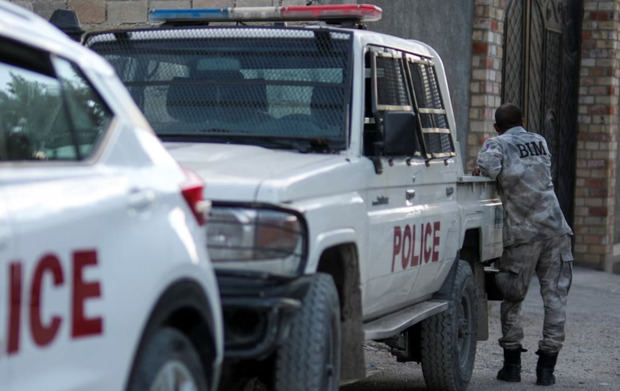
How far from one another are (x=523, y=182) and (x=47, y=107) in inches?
205

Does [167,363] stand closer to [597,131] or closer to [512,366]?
[512,366]

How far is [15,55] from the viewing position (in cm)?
369

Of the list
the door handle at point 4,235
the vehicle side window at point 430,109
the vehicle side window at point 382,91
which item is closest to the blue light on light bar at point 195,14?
the vehicle side window at point 382,91

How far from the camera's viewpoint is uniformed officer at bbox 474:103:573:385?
8.59 meters

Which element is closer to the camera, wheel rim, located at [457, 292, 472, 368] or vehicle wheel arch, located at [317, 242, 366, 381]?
vehicle wheel arch, located at [317, 242, 366, 381]

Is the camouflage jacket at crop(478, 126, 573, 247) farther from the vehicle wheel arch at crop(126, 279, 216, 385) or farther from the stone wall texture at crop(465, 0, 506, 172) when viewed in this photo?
the vehicle wheel arch at crop(126, 279, 216, 385)

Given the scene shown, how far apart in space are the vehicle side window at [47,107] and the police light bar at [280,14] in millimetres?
3131

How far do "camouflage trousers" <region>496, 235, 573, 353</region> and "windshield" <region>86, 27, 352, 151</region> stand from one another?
283 cm

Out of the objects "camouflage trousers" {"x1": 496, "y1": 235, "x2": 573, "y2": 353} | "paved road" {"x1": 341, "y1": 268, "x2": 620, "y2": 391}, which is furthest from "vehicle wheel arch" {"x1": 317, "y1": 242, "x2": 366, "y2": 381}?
"camouflage trousers" {"x1": 496, "y1": 235, "x2": 573, "y2": 353}

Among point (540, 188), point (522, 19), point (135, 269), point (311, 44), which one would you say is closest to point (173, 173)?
point (135, 269)

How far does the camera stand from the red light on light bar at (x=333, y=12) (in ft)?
22.8

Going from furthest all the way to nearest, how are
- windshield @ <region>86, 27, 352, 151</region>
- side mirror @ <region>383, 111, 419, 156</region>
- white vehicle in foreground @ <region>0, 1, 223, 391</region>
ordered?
1. windshield @ <region>86, 27, 352, 151</region>
2. side mirror @ <region>383, 111, 419, 156</region>
3. white vehicle in foreground @ <region>0, 1, 223, 391</region>

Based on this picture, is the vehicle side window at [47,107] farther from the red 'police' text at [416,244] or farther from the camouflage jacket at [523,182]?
the camouflage jacket at [523,182]

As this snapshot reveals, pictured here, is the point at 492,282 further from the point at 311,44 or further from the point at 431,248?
the point at 311,44
